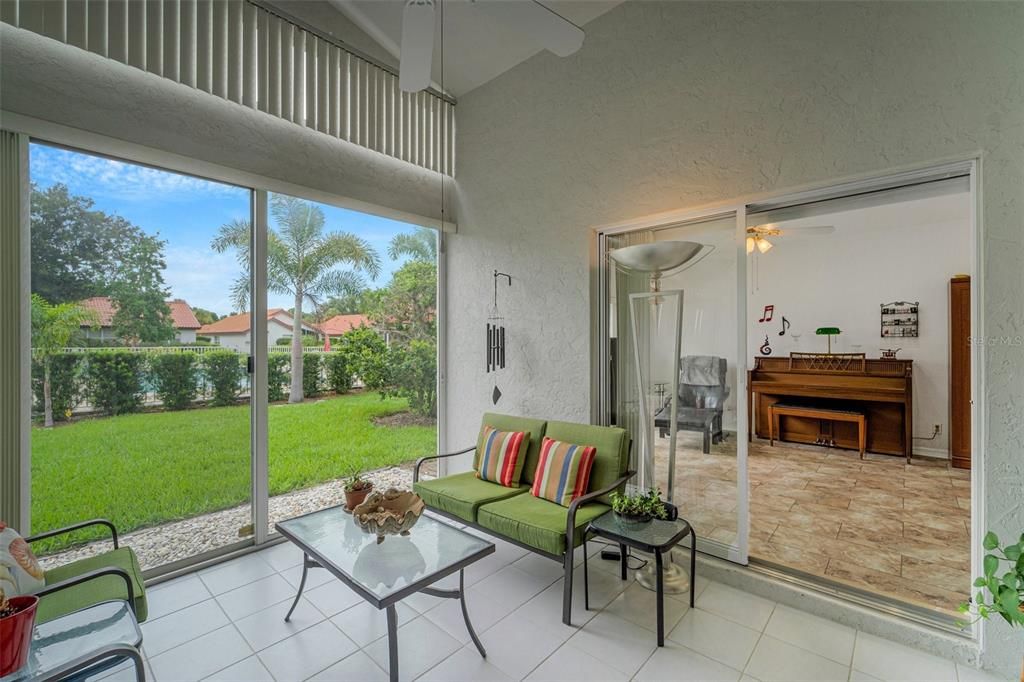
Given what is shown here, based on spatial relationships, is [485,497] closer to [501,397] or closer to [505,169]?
[501,397]

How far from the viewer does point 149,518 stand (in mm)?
2676

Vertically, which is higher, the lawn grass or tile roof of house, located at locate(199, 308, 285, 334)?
tile roof of house, located at locate(199, 308, 285, 334)

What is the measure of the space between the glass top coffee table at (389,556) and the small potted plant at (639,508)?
0.79 m

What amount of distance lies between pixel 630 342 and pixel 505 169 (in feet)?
6.35

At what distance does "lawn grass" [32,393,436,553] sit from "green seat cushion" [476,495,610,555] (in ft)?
5.08

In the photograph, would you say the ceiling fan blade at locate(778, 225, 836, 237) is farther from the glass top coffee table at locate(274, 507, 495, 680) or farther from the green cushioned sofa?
the glass top coffee table at locate(274, 507, 495, 680)

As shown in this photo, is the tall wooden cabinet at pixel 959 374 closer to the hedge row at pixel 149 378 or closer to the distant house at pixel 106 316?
the hedge row at pixel 149 378

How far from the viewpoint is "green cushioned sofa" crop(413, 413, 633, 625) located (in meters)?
2.31

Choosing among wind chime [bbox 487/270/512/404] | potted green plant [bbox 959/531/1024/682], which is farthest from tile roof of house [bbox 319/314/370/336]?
potted green plant [bbox 959/531/1024/682]

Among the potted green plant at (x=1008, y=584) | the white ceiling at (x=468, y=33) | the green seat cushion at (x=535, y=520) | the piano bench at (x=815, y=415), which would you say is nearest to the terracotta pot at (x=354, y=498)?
the green seat cushion at (x=535, y=520)

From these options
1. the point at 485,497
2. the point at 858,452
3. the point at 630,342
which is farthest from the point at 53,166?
the point at 858,452

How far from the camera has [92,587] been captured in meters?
1.80

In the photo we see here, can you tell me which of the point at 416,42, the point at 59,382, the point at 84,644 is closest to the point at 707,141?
the point at 416,42

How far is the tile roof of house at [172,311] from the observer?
8.12 ft
